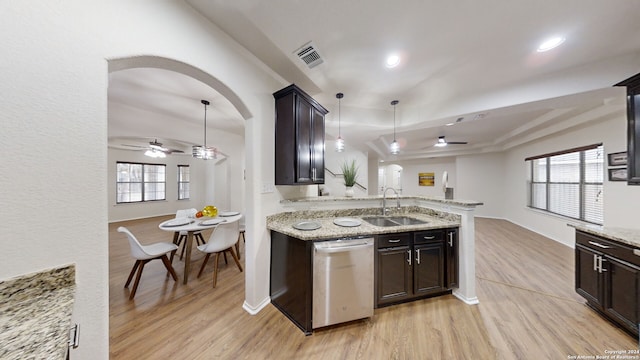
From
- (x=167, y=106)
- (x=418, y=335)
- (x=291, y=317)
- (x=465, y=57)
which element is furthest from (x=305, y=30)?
(x=167, y=106)

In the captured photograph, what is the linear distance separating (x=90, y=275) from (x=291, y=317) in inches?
60.4

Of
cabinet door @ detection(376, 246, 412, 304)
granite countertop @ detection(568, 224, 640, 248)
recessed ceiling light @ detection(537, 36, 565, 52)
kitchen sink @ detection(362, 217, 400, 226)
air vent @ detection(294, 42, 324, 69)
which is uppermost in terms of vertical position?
recessed ceiling light @ detection(537, 36, 565, 52)

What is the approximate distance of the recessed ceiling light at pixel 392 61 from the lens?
2008 mm

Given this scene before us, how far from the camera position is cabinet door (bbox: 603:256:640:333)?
5.10 ft

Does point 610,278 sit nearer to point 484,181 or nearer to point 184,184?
point 484,181

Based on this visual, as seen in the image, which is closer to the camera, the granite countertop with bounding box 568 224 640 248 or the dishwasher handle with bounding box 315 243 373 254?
the granite countertop with bounding box 568 224 640 248

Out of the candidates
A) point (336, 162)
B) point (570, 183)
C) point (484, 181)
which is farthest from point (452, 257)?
point (484, 181)

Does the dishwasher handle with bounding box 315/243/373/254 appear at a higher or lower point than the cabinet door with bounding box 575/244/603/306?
higher

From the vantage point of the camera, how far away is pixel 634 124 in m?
1.84

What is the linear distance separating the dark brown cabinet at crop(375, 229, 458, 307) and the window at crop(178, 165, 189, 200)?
849 cm

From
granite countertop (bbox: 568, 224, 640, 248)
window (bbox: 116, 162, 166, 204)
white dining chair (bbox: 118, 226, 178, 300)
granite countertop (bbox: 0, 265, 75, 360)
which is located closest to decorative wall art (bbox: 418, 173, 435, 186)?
granite countertop (bbox: 568, 224, 640, 248)

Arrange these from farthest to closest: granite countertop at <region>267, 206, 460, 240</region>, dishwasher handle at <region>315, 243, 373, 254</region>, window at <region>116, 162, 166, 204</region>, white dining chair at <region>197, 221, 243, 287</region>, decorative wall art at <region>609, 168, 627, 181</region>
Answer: window at <region>116, 162, 166, 204</region> → decorative wall art at <region>609, 168, 627, 181</region> → white dining chair at <region>197, 221, 243, 287</region> → granite countertop at <region>267, 206, 460, 240</region> → dishwasher handle at <region>315, 243, 373, 254</region>

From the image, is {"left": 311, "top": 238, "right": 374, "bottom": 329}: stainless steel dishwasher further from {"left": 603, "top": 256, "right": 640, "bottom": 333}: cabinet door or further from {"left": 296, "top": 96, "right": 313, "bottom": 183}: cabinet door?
{"left": 603, "top": 256, "right": 640, "bottom": 333}: cabinet door

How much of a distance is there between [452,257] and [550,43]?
232 cm
